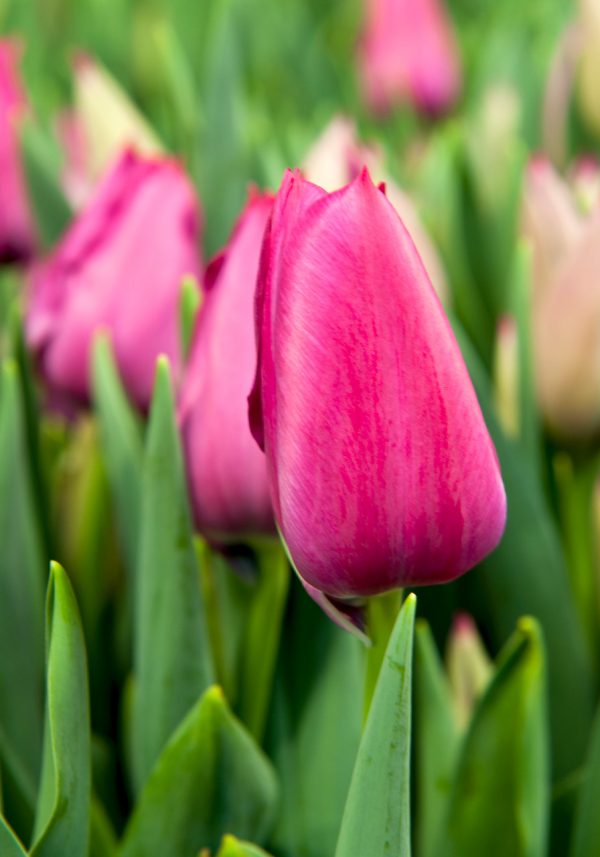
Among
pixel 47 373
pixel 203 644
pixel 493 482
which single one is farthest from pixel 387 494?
pixel 47 373

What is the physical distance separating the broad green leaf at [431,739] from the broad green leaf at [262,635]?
60mm

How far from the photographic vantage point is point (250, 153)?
780 millimetres

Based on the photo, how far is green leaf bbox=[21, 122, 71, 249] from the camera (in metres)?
0.84

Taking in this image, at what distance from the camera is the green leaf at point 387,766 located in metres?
0.33

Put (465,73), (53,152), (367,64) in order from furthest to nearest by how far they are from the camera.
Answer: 1. (465,73)
2. (367,64)
3. (53,152)

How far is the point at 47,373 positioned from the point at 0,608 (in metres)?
0.17

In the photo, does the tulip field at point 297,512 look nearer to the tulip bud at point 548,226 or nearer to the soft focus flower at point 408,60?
the tulip bud at point 548,226

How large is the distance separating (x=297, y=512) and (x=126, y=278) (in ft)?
1.06

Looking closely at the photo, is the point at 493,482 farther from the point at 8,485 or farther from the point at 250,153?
the point at 250,153

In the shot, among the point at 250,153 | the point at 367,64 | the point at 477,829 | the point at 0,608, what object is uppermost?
the point at 367,64

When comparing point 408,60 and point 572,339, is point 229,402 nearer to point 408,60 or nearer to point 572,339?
point 572,339

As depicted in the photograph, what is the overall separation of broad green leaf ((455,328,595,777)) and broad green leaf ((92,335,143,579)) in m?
0.16

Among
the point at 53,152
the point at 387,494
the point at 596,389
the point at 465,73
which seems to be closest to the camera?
the point at 387,494

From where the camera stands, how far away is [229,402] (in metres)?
0.45
